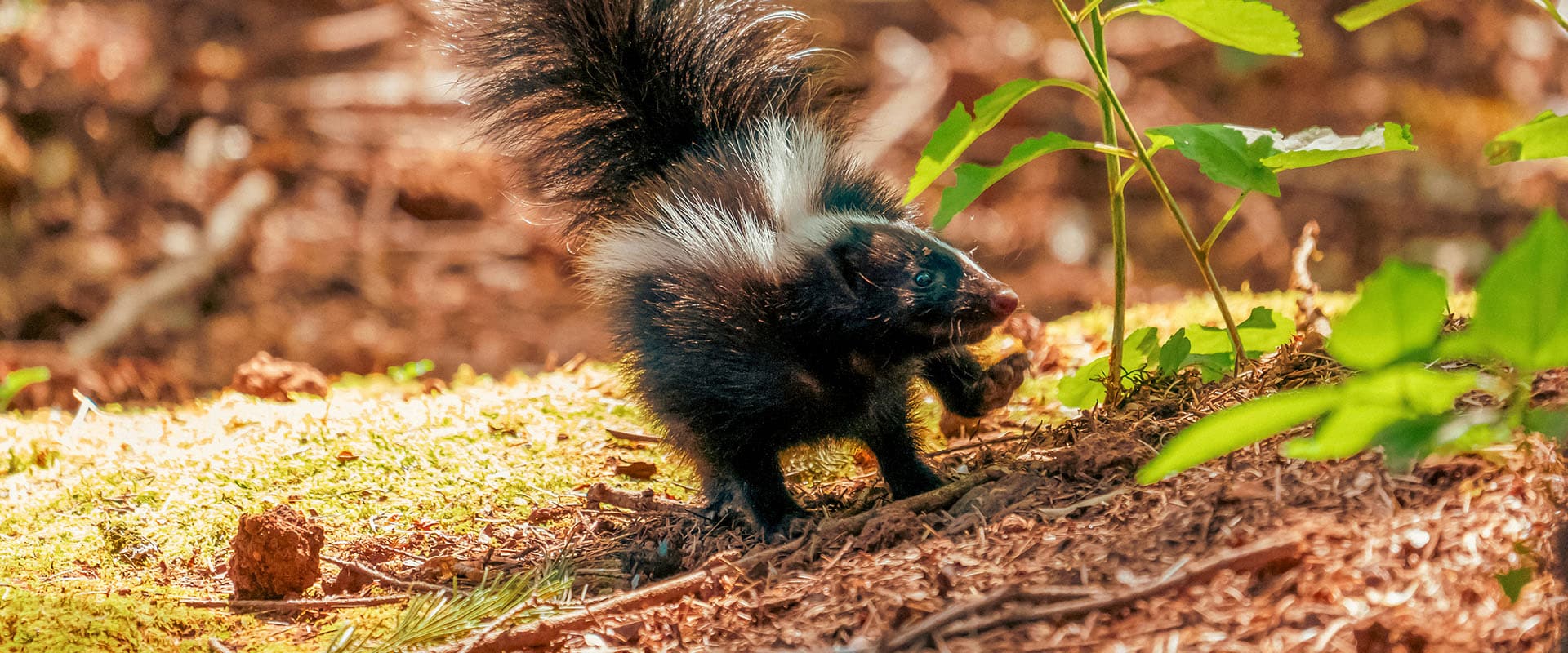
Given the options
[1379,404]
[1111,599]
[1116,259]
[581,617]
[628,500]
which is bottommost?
[628,500]

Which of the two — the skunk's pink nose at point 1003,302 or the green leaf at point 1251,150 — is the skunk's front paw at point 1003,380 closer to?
the skunk's pink nose at point 1003,302

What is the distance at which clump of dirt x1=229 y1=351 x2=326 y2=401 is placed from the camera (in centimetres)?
539

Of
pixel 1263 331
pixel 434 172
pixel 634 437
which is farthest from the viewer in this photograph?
pixel 434 172

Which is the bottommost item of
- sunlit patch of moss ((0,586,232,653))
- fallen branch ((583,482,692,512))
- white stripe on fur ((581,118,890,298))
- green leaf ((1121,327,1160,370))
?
fallen branch ((583,482,692,512))

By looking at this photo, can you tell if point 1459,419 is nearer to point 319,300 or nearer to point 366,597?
point 366,597

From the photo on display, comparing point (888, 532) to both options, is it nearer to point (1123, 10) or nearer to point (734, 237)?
point (734, 237)

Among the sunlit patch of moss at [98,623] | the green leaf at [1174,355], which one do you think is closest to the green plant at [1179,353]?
the green leaf at [1174,355]

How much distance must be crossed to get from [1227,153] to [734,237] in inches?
62.8

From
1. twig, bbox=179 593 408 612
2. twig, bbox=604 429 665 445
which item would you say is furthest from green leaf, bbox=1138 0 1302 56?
twig, bbox=179 593 408 612

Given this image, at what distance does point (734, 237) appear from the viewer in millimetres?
3863

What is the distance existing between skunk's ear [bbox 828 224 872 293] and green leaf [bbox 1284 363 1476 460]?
198 centimetres

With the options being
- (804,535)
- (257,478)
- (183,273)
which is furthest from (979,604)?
(183,273)

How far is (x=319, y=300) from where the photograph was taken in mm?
9055

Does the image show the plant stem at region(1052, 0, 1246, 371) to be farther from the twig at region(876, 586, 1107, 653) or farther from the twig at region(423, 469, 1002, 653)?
the twig at region(876, 586, 1107, 653)
